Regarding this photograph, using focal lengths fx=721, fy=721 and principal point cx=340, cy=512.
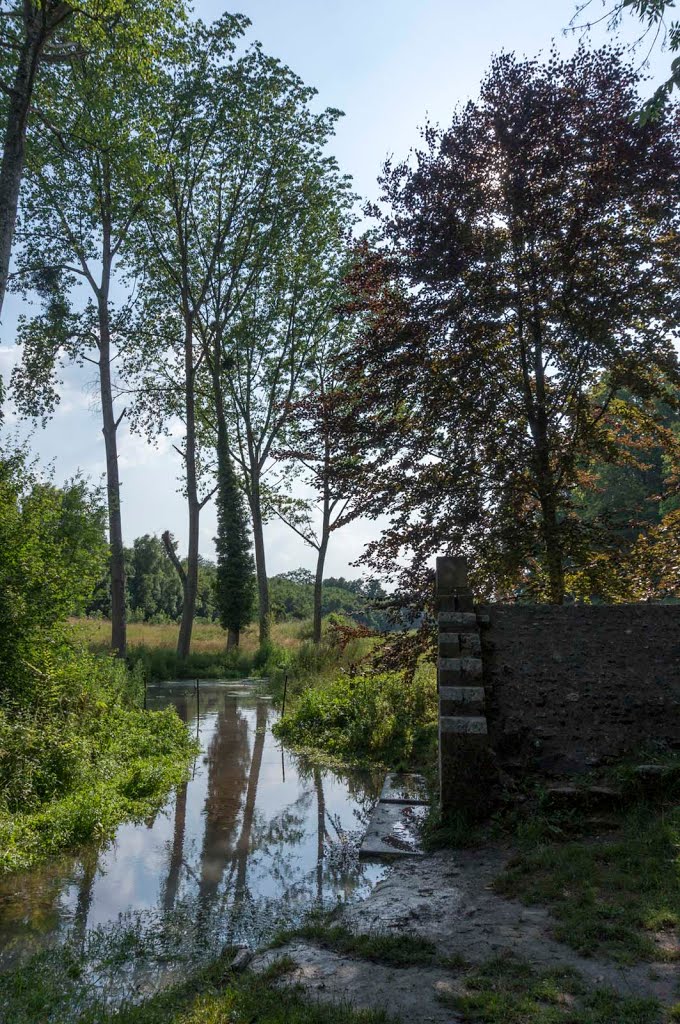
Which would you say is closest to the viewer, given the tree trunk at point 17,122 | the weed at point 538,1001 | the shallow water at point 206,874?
the weed at point 538,1001

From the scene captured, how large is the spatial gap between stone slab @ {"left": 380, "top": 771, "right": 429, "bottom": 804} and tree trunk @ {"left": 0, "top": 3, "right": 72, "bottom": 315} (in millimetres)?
7523

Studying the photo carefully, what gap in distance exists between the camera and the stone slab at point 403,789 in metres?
8.10

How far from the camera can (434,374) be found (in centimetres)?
1020

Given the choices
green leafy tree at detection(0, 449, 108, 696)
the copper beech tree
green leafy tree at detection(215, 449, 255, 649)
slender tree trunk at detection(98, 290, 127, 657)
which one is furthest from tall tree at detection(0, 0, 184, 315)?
green leafy tree at detection(215, 449, 255, 649)

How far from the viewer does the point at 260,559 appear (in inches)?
1105

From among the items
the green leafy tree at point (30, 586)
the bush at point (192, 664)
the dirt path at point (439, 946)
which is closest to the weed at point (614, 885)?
the dirt path at point (439, 946)

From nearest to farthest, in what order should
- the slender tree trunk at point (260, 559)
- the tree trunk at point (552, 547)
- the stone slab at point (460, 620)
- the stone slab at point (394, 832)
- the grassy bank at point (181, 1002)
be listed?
the grassy bank at point (181, 1002)
the stone slab at point (394, 832)
the stone slab at point (460, 620)
the tree trunk at point (552, 547)
the slender tree trunk at point (260, 559)

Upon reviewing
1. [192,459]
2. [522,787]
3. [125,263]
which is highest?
[125,263]

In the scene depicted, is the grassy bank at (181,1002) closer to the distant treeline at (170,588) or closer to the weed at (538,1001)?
the weed at (538,1001)

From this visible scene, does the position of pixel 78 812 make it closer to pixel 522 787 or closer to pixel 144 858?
pixel 144 858

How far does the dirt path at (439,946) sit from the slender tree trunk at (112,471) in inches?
641

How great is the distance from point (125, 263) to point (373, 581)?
59.1ft

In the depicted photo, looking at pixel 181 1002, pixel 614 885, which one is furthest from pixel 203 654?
pixel 181 1002

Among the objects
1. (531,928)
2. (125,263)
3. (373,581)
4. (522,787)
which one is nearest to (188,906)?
(531,928)
